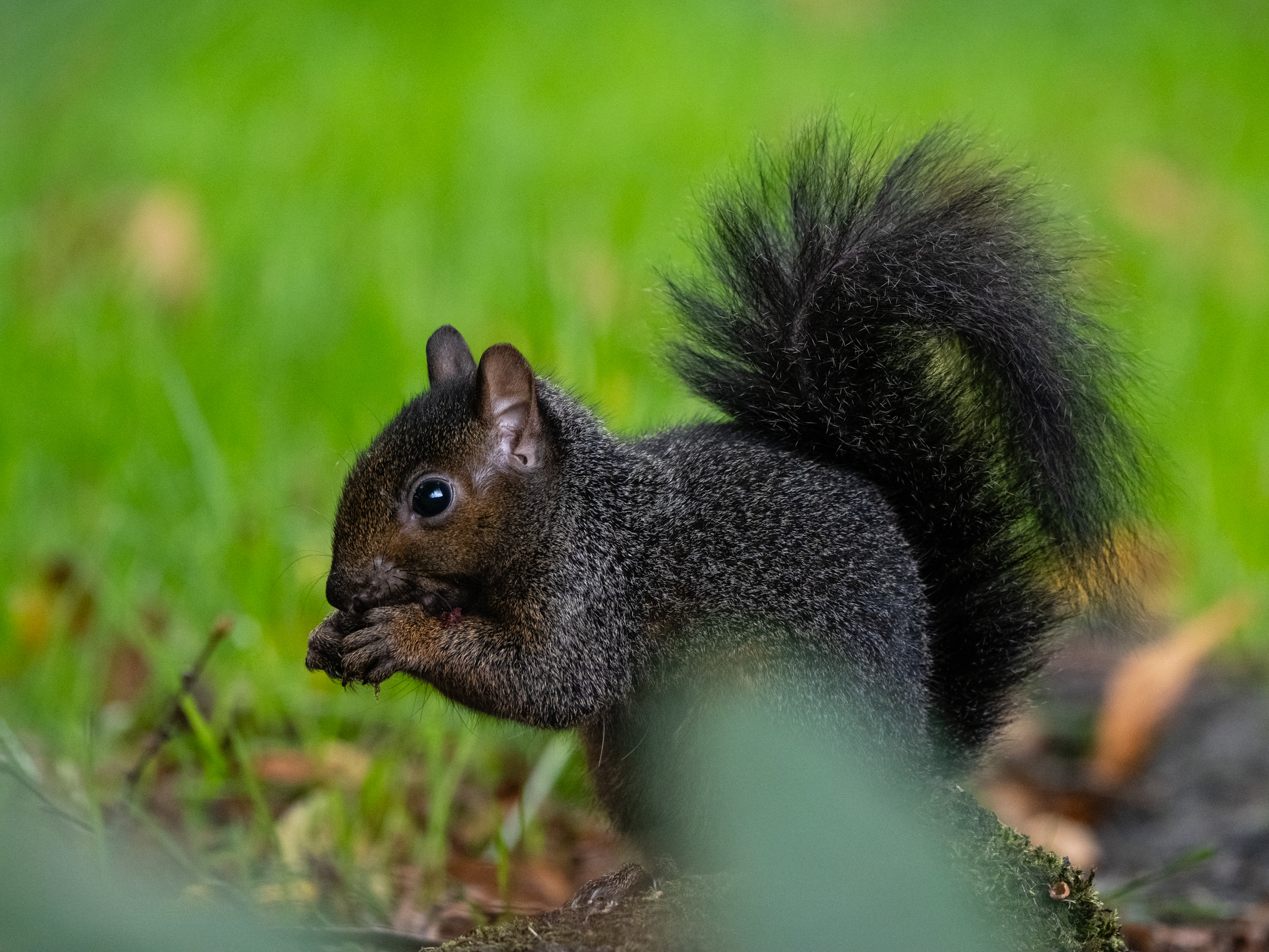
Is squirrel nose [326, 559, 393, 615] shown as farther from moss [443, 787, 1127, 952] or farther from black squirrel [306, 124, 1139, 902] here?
moss [443, 787, 1127, 952]

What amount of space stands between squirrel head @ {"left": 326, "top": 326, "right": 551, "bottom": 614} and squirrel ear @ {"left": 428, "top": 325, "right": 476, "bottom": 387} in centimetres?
15

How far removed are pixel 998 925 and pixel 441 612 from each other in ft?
3.00

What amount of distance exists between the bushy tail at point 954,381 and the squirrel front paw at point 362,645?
24.4 inches

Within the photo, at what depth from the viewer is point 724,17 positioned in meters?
8.08

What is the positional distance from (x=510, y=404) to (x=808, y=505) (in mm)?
460

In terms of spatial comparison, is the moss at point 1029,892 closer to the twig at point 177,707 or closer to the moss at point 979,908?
the moss at point 979,908

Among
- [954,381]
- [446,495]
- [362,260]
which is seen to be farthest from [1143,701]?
[362,260]

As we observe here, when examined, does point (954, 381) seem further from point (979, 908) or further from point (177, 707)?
point (177, 707)

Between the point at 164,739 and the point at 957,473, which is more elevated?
the point at 957,473

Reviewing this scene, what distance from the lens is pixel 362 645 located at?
1905 mm

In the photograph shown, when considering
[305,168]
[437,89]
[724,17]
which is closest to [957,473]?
[305,168]

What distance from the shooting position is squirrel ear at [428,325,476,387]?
2229mm

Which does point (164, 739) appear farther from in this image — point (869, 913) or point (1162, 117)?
point (1162, 117)

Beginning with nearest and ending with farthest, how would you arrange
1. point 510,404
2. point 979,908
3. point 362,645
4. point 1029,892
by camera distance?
point 979,908 < point 1029,892 < point 362,645 < point 510,404
